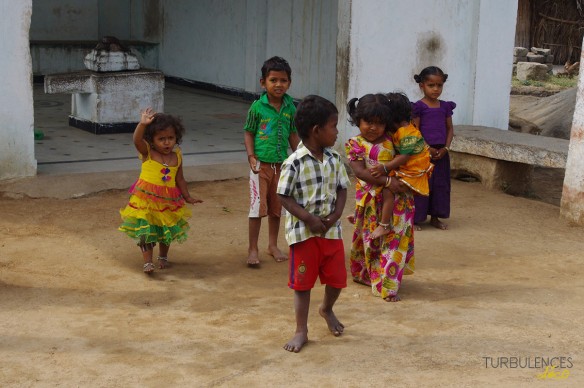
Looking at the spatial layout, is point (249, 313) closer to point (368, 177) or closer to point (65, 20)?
point (368, 177)

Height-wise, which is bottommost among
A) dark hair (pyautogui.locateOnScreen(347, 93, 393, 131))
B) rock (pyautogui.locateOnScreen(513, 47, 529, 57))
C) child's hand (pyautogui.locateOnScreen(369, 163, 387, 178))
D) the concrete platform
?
the concrete platform

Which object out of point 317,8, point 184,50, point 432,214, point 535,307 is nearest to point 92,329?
point 535,307

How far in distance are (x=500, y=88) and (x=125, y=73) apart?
424cm

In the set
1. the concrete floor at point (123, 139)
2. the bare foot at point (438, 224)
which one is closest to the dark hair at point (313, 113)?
the bare foot at point (438, 224)

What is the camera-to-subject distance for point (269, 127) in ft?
19.1

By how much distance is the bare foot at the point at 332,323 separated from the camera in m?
4.59

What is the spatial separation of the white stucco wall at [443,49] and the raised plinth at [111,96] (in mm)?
2779

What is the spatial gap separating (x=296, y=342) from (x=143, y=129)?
1.84m

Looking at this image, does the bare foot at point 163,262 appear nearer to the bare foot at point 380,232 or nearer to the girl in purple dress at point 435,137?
the bare foot at point 380,232

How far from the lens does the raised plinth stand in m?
9.97

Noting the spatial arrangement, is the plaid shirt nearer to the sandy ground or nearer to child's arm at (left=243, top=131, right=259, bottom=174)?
the sandy ground

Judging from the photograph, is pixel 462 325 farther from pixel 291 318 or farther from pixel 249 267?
pixel 249 267

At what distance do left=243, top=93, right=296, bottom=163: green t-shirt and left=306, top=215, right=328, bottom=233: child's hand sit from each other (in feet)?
5.12

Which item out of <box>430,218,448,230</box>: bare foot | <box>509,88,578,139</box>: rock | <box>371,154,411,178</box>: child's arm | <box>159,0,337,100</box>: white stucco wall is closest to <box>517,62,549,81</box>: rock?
<box>509,88,578,139</box>: rock
